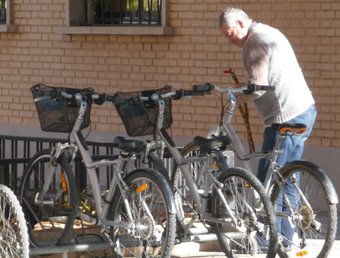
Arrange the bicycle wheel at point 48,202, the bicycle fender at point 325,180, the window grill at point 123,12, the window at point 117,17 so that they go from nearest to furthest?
the bicycle fender at point 325,180 < the bicycle wheel at point 48,202 < the window at point 117,17 < the window grill at point 123,12

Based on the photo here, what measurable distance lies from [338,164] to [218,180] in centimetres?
427

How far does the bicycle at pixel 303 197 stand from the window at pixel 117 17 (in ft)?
17.3

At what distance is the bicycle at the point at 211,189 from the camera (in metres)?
7.91

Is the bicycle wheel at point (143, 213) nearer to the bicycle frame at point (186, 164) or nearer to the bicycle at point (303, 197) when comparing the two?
the bicycle frame at point (186, 164)

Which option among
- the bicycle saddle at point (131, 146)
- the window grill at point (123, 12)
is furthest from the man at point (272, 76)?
the window grill at point (123, 12)

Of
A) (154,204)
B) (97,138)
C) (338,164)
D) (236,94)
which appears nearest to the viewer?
(154,204)

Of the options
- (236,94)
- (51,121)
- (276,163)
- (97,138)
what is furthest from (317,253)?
(97,138)

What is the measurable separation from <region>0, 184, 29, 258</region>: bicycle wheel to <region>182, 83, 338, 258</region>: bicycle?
1.50 metres

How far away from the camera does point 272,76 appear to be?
866 cm

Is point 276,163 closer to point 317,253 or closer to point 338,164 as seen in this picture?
point 317,253

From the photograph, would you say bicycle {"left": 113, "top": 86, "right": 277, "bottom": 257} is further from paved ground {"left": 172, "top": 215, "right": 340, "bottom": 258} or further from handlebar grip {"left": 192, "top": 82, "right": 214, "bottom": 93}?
paved ground {"left": 172, "top": 215, "right": 340, "bottom": 258}

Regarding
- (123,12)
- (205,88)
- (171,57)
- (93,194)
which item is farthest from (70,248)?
(123,12)

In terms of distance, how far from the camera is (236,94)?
8.41 meters

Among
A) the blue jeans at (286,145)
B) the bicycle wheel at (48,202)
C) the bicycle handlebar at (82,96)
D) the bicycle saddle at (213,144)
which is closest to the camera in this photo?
the bicycle saddle at (213,144)
